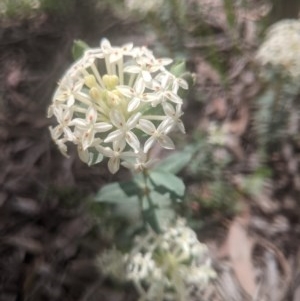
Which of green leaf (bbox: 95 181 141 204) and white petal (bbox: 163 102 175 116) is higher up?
white petal (bbox: 163 102 175 116)

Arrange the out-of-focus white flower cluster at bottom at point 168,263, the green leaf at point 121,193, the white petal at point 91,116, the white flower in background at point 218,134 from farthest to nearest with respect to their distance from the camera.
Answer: the white flower in background at point 218,134 → the green leaf at point 121,193 → the out-of-focus white flower cluster at bottom at point 168,263 → the white petal at point 91,116

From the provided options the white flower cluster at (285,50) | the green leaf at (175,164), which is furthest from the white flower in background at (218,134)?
the green leaf at (175,164)

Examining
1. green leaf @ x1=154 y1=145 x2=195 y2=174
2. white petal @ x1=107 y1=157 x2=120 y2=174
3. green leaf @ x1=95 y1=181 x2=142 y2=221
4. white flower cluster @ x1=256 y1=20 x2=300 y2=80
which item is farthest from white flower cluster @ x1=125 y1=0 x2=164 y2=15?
white petal @ x1=107 y1=157 x2=120 y2=174

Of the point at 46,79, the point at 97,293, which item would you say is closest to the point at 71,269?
the point at 97,293

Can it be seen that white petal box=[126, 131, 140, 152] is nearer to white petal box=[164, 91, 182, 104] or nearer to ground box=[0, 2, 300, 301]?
white petal box=[164, 91, 182, 104]

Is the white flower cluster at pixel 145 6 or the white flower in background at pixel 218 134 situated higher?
→ the white flower cluster at pixel 145 6

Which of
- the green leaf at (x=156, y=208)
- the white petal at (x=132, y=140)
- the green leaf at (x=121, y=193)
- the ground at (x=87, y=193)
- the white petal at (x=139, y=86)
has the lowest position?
the ground at (x=87, y=193)

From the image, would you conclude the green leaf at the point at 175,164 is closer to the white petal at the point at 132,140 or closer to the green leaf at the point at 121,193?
the green leaf at the point at 121,193

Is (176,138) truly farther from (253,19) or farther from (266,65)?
(253,19)
